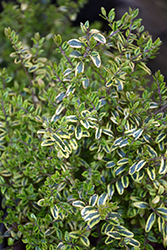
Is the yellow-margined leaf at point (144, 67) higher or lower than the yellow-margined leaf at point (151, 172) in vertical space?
higher

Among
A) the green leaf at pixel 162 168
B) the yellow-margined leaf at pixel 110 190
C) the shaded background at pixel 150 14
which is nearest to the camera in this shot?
the green leaf at pixel 162 168

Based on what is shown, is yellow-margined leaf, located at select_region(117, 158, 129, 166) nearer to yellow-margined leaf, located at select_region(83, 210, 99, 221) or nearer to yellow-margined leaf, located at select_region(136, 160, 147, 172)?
yellow-margined leaf, located at select_region(136, 160, 147, 172)

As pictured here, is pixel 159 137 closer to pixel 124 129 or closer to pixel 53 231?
pixel 124 129

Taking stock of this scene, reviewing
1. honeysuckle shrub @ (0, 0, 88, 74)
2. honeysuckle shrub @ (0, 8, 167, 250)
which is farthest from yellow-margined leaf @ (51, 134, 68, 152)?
honeysuckle shrub @ (0, 0, 88, 74)

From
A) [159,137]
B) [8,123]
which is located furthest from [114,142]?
[8,123]

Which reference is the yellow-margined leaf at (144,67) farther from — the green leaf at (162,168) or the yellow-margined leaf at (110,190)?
the yellow-margined leaf at (110,190)

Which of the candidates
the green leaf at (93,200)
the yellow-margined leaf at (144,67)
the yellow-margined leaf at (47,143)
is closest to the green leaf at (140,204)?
the green leaf at (93,200)

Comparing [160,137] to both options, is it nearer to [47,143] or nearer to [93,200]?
[93,200]

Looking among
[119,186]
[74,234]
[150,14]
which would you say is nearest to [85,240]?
[74,234]

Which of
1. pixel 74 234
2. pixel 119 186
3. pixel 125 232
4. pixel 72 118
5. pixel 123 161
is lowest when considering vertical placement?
pixel 74 234

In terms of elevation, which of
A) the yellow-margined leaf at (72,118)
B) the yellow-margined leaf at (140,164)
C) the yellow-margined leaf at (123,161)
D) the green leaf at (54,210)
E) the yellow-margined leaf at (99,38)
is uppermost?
the yellow-margined leaf at (99,38)

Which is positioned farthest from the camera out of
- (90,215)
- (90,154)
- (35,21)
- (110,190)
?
(35,21)
